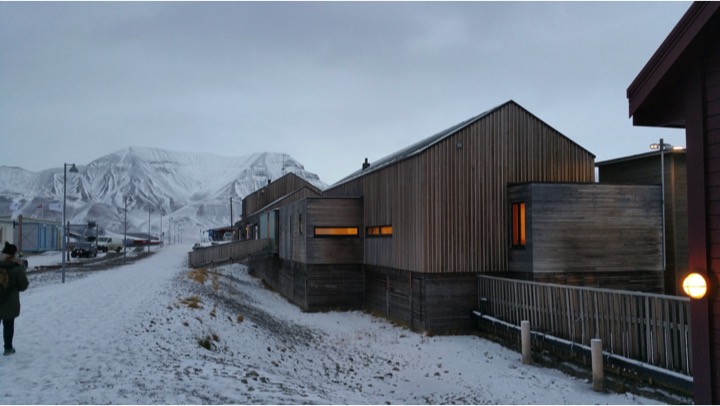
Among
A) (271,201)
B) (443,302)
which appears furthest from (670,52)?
(271,201)

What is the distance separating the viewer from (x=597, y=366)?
43.0ft

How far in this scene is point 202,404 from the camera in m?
8.98

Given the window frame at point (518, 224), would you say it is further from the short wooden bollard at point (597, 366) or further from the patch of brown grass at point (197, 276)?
the patch of brown grass at point (197, 276)

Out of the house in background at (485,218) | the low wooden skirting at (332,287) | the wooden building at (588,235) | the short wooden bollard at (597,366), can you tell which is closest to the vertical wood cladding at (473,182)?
the house in background at (485,218)

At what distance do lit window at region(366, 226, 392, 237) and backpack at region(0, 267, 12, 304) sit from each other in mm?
16623

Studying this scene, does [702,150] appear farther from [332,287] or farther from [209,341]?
[332,287]

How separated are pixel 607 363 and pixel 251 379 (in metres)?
9.16

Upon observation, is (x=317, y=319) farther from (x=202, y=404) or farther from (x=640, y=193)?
(x=202, y=404)

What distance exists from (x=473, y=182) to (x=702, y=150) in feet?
49.2

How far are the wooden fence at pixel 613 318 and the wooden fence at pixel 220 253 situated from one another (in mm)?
23019

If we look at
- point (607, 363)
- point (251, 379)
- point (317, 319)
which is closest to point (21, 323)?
point (251, 379)

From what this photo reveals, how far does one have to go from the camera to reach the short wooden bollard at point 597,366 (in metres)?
13.0

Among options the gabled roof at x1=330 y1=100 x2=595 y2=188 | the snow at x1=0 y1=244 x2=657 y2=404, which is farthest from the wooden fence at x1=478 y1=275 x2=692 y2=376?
the gabled roof at x1=330 y1=100 x2=595 y2=188

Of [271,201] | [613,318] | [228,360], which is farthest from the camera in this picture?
[271,201]
